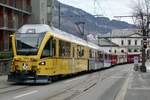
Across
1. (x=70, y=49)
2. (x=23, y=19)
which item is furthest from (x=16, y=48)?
(x=23, y=19)

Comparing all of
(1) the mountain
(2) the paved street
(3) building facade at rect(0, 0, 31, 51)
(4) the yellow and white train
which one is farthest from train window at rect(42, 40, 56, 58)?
(3) building facade at rect(0, 0, 31, 51)

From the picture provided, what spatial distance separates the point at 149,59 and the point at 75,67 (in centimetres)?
9882

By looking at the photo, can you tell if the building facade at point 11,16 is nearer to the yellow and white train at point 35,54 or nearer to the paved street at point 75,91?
the yellow and white train at point 35,54

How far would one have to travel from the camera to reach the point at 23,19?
79188 mm

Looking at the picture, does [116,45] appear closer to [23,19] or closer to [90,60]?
[23,19]

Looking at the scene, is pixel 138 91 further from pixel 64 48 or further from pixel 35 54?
pixel 64 48

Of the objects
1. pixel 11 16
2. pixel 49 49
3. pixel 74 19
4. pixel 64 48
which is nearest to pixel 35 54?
pixel 49 49

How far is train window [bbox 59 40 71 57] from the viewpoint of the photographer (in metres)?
33.4

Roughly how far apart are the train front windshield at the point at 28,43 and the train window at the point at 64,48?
2.82m

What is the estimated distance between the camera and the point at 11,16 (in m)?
73.2

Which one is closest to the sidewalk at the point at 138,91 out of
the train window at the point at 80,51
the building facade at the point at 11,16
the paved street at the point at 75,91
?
the paved street at the point at 75,91

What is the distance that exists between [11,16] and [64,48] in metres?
39.6

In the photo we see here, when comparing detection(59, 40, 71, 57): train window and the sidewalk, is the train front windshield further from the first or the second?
the sidewalk

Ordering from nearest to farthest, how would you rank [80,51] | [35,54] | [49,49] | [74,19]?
[35,54]
[49,49]
[80,51]
[74,19]
